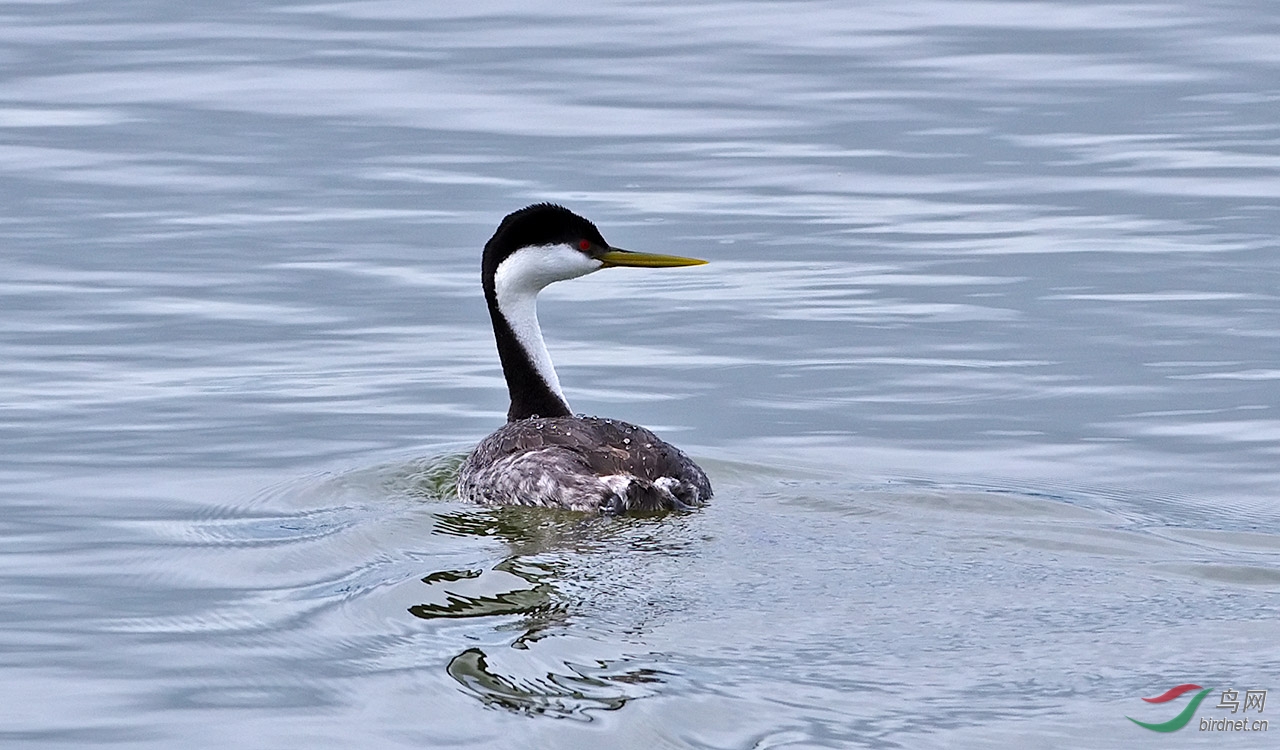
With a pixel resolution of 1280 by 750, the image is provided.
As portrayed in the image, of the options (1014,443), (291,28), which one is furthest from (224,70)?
(1014,443)

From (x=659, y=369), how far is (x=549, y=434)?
2848mm

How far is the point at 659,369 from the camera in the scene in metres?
12.4

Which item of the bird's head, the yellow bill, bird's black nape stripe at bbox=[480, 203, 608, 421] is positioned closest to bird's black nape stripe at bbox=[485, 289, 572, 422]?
bird's black nape stripe at bbox=[480, 203, 608, 421]

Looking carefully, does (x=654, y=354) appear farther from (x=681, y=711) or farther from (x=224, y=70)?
(x=224, y=70)

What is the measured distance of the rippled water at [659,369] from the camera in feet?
23.3

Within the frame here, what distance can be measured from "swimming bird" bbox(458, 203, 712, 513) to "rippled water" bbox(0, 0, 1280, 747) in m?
0.15

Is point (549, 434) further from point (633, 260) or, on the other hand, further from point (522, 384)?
point (633, 260)

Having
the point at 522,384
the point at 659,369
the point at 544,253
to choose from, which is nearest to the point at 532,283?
the point at 544,253

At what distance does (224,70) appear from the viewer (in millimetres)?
20781

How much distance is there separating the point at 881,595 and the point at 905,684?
3.31 feet

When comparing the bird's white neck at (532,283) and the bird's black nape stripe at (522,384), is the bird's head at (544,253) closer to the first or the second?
the bird's white neck at (532,283)

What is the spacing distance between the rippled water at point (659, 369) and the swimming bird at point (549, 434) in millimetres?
147

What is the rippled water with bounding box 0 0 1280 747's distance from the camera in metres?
7.09

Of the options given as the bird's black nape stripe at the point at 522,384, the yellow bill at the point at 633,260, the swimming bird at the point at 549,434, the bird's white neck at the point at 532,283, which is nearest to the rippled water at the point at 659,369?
the swimming bird at the point at 549,434
